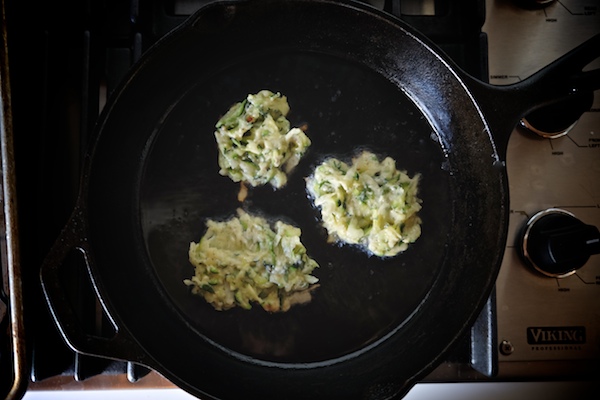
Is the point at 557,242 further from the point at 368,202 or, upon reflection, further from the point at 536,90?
the point at 368,202

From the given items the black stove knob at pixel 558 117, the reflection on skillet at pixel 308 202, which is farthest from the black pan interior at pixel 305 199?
the black stove knob at pixel 558 117

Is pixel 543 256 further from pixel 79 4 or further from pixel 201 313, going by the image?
pixel 79 4

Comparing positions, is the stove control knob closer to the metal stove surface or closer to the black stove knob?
the metal stove surface

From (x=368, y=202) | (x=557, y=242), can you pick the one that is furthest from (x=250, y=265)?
(x=557, y=242)

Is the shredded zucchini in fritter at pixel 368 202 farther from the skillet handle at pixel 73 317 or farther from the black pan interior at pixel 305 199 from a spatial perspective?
the skillet handle at pixel 73 317

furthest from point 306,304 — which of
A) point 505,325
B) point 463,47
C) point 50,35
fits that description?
point 50,35

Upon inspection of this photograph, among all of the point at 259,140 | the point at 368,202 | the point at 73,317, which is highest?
the point at 259,140
